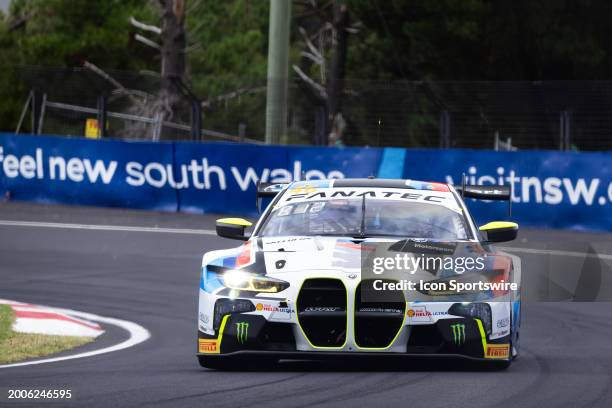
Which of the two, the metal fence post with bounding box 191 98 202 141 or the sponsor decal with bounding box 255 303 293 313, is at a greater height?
the metal fence post with bounding box 191 98 202 141

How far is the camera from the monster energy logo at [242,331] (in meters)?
8.92

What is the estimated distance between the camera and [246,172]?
87.1 ft

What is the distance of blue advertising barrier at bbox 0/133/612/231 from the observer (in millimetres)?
24016

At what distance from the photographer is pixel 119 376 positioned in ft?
29.5

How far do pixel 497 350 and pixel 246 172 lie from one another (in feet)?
58.1

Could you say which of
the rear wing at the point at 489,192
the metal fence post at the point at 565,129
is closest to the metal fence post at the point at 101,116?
the metal fence post at the point at 565,129

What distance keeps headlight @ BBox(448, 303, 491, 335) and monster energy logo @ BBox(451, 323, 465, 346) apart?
0.23 feet

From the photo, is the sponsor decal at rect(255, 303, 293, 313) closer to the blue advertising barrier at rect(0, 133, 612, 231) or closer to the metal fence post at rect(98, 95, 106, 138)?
the blue advertising barrier at rect(0, 133, 612, 231)

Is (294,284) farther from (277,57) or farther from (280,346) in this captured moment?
(277,57)

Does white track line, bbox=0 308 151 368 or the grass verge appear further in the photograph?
the grass verge

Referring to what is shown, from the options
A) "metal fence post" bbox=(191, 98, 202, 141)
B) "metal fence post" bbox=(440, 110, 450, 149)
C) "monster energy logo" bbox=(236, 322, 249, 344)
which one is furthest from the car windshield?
"metal fence post" bbox=(191, 98, 202, 141)

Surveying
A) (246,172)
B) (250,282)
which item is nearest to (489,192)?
(250,282)

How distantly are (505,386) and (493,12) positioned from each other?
1566 inches

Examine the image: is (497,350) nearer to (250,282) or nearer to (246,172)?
(250,282)
